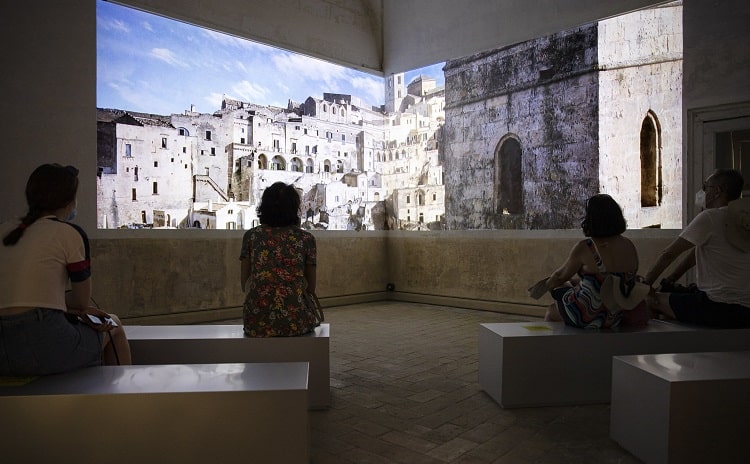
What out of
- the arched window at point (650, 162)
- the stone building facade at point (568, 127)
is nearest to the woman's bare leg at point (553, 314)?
the stone building facade at point (568, 127)

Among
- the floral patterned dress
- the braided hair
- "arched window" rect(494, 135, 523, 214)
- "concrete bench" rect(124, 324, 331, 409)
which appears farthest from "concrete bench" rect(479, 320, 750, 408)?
"arched window" rect(494, 135, 523, 214)

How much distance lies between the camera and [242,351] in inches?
168

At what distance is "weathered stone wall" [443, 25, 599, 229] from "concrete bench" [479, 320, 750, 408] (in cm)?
440

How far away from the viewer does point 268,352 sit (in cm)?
429

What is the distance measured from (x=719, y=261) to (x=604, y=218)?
1.06 meters

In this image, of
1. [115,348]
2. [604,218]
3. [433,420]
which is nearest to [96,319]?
[115,348]

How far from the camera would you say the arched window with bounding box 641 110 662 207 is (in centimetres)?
774

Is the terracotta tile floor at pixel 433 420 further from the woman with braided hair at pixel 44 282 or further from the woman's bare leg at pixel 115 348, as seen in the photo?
the woman with braided hair at pixel 44 282

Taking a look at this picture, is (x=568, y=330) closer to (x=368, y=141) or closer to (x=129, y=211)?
(x=129, y=211)

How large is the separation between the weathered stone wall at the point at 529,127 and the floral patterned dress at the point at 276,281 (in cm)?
573

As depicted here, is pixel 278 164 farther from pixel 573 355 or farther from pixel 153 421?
pixel 153 421

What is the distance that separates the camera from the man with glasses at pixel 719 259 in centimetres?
445

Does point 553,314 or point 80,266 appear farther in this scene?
point 553,314

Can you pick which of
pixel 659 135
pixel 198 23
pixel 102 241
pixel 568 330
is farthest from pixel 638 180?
pixel 102 241
